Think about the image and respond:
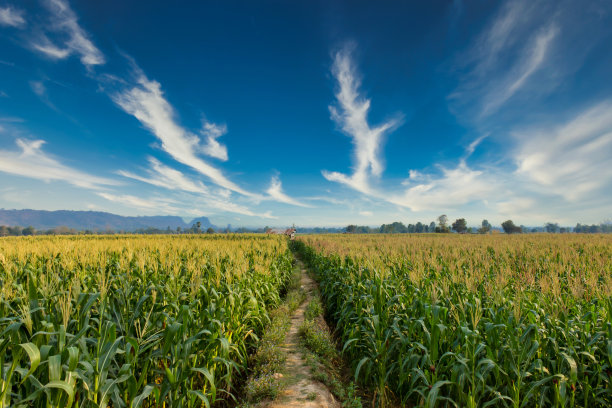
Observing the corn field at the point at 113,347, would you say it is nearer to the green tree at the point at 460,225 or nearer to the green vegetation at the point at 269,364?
the green vegetation at the point at 269,364

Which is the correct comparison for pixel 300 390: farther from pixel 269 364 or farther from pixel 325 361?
pixel 325 361

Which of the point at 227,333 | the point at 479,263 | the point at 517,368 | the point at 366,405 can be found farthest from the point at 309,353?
the point at 479,263

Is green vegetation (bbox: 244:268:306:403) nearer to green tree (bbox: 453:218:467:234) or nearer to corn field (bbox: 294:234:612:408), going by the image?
corn field (bbox: 294:234:612:408)

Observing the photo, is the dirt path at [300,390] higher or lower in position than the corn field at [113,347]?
lower

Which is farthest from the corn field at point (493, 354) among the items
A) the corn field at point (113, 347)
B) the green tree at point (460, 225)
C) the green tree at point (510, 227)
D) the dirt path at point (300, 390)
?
the green tree at point (510, 227)

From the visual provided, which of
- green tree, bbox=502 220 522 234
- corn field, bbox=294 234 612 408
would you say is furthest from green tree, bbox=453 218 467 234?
corn field, bbox=294 234 612 408

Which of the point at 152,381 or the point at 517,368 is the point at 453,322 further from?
the point at 152,381

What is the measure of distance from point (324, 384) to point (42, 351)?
439 centimetres

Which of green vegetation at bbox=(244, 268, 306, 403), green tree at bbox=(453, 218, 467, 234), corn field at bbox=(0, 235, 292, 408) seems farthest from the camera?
green tree at bbox=(453, 218, 467, 234)

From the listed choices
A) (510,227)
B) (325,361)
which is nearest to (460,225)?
(510,227)

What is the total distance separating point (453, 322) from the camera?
13.9 feet

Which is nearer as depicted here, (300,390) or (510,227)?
(300,390)

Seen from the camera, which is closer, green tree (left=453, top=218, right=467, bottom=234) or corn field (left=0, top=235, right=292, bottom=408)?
corn field (left=0, top=235, right=292, bottom=408)

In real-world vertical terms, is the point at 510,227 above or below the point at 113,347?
above
